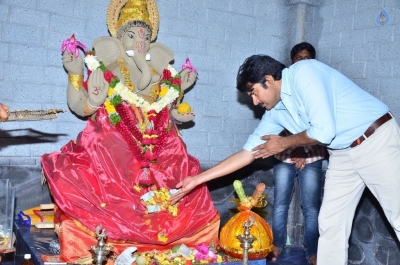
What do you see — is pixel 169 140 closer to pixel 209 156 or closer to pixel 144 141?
pixel 144 141

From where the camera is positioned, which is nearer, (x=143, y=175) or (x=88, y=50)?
(x=143, y=175)

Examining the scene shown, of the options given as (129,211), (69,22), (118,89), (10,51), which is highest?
(69,22)

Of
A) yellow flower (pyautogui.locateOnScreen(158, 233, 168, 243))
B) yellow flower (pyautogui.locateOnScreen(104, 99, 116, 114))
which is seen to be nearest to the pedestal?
yellow flower (pyautogui.locateOnScreen(158, 233, 168, 243))

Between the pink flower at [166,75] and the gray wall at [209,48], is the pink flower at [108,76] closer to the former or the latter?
the pink flower at [166,75]

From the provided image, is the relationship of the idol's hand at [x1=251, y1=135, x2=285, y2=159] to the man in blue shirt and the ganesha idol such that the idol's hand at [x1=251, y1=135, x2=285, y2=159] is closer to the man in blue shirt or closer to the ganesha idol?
the man in blue shirt

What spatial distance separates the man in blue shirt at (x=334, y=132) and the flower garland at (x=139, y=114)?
89cm

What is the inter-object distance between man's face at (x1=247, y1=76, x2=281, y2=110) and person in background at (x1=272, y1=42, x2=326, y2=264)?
1.63m

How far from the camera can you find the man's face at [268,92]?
125 inches

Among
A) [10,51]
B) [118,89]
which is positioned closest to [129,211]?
[118,89]

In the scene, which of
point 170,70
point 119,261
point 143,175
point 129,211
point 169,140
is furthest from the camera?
point 170,70

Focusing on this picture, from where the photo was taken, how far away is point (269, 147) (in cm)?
330

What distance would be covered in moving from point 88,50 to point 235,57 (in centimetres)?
169

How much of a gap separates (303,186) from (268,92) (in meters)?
1.88

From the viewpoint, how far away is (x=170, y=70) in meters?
4.77
